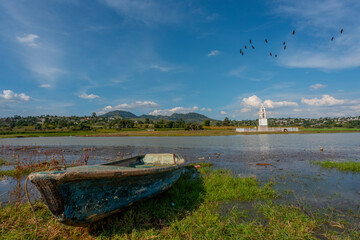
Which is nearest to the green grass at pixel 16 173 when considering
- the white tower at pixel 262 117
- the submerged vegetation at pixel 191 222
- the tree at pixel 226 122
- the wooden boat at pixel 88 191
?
the submerged vegetation at pixel 191 222

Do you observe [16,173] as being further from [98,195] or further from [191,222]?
[191,222]

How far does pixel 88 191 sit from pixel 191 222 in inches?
126

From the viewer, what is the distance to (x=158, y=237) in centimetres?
514

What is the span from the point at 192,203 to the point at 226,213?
1.31 m

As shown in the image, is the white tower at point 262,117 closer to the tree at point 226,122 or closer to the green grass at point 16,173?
the tree at point 226,122

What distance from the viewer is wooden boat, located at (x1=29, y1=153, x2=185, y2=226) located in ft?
13.9

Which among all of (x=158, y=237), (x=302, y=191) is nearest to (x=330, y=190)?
(x=302, y=191)

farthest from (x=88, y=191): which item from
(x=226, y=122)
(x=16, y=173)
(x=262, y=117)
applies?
(x=226, y=122)

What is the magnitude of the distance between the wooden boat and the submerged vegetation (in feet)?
2.21

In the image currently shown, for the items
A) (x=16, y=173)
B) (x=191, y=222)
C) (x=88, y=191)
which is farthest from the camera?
(x=16, y=173)

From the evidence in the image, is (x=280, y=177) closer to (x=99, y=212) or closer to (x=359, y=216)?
(x=359, y=216)

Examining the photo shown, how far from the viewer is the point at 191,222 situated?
232 inches

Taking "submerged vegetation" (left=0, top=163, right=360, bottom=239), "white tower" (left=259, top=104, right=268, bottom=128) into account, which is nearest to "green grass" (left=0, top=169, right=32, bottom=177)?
"submerged vegetation" (left=0, top=163, right=360, bottom=239)

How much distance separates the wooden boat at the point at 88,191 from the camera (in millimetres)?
4246
